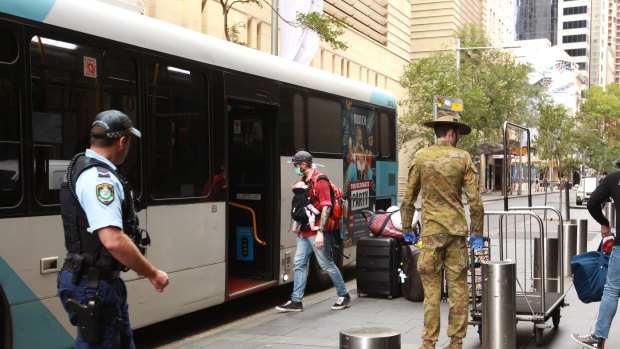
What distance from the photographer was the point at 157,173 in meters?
6.82

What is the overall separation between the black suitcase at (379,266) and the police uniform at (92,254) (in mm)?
5992

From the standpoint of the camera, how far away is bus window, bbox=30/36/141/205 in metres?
5.54

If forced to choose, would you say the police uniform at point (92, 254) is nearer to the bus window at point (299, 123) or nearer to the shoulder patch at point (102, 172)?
the shoulder patch at point (102, 172)

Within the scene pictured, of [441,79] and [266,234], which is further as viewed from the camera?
[441,79]

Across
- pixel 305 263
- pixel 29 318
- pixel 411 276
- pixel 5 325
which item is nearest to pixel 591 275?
pixel 411 276

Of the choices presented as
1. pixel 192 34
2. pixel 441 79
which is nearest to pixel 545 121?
pixel 441 79

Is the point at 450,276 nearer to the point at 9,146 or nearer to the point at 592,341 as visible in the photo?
the point at 592,341

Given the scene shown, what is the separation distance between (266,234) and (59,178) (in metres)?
3.68

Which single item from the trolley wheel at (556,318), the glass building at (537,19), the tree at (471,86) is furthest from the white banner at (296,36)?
the glass building at (537,19)

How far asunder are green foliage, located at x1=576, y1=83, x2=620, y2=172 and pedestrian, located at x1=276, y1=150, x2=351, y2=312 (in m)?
45.9

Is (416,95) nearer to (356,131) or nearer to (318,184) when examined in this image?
(356,131)

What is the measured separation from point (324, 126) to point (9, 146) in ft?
18.8

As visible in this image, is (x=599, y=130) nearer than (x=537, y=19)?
Yes

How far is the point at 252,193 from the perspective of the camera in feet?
29.9
